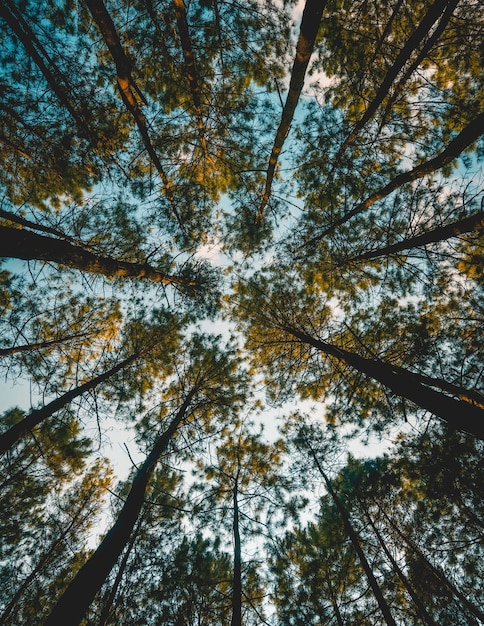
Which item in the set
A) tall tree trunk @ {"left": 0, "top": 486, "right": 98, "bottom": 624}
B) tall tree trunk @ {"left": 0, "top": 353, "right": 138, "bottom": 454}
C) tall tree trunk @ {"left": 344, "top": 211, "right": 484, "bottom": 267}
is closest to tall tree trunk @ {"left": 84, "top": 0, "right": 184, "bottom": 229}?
tall tree trunk @ {"left": 344, "top": 211, "right": 484, "bottom": 267}

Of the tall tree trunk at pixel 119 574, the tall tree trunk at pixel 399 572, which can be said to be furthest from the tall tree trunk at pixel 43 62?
the tall tree trunk at pixel 399 572

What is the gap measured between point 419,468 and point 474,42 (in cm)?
851

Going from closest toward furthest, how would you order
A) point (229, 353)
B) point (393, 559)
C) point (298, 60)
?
1. point (298, 60)
2. point (393, 559)
3. point (229, 353)

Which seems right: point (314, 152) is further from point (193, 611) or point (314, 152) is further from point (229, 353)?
point (193, 611)

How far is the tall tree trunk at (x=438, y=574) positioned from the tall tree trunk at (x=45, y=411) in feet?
27.3

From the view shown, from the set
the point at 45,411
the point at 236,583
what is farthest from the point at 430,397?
the point at 45,411

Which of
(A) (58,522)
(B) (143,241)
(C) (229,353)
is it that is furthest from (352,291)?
(A) (58,522)

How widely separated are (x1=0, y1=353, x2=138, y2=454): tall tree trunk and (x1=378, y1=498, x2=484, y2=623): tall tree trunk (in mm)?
8309

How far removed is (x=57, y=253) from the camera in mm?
3666

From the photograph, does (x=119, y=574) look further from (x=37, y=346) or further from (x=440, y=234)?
(x=440, y=234)

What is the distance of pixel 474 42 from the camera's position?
13.8ft

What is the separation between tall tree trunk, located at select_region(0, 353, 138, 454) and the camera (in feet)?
17.3

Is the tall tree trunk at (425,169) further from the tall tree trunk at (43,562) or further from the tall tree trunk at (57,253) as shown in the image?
the tall tree trunk at (43,562)

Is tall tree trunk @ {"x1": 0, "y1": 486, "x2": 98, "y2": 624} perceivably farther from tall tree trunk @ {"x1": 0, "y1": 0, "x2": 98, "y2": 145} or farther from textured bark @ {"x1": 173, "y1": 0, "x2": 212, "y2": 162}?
textured bark @ {"x1": 173, "y1": 0, "x2": 212, "y2": 162}
